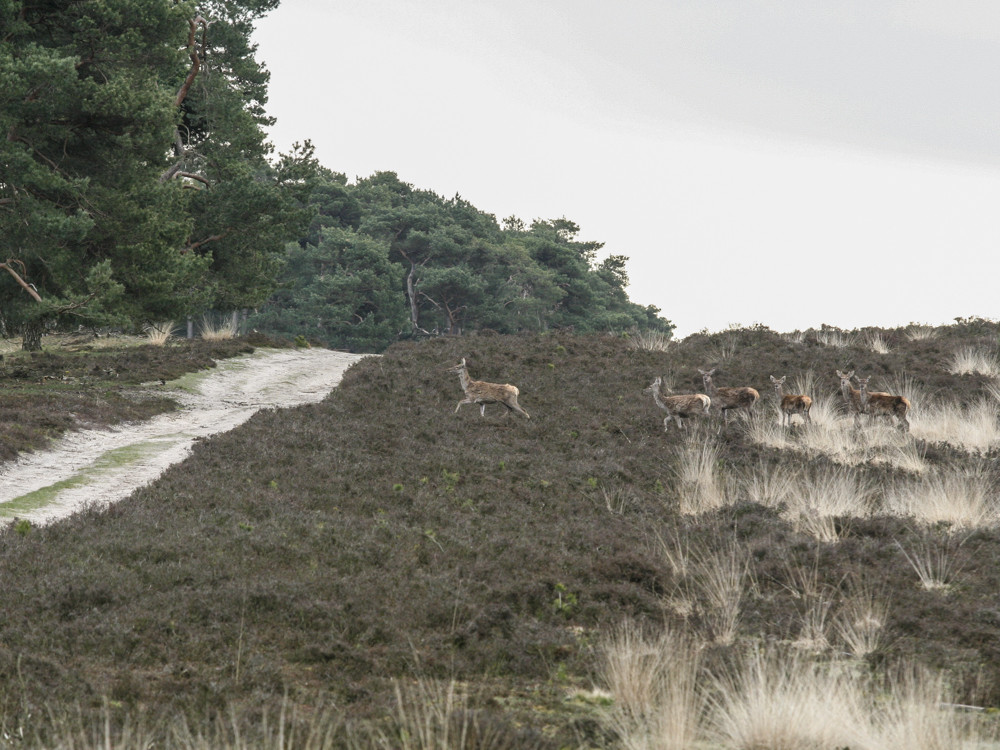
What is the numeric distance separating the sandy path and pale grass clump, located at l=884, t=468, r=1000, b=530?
11.9 m

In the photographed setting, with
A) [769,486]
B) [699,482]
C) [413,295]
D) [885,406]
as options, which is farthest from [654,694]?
[413,295]

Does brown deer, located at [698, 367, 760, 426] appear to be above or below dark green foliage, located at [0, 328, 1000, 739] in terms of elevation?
above

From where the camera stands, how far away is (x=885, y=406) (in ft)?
65.6

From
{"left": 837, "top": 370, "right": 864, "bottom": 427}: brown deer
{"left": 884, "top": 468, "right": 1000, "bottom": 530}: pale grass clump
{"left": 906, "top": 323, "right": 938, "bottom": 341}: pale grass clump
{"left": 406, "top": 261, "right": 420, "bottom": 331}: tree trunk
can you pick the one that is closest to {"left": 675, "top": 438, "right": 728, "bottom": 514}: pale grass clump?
{"left": 884, "top": 468, "right": 1000, "bottom": 530}: pale grass clump

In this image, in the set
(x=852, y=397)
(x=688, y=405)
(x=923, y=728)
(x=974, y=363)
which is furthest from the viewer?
(x=974, y=363)

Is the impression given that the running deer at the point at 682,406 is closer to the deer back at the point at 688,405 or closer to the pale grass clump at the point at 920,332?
the deer back at the point at 688,405

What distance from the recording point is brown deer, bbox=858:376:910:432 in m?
19.9

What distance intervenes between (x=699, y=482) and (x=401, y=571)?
21.4ft

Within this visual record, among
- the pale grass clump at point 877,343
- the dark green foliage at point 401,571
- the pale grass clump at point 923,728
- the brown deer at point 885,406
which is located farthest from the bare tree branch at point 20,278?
the pale grass clump at point 923,728

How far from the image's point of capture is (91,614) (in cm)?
877

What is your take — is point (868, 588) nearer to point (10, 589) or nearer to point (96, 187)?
point (10, 589)

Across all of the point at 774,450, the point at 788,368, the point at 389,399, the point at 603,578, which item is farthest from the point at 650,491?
the point at 788,368

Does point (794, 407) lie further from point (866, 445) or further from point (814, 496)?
point (814, 496)

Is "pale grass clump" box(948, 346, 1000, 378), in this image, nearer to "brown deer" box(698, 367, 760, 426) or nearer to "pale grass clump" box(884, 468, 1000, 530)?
"brown deer" box(698, 367, 760, 426)
